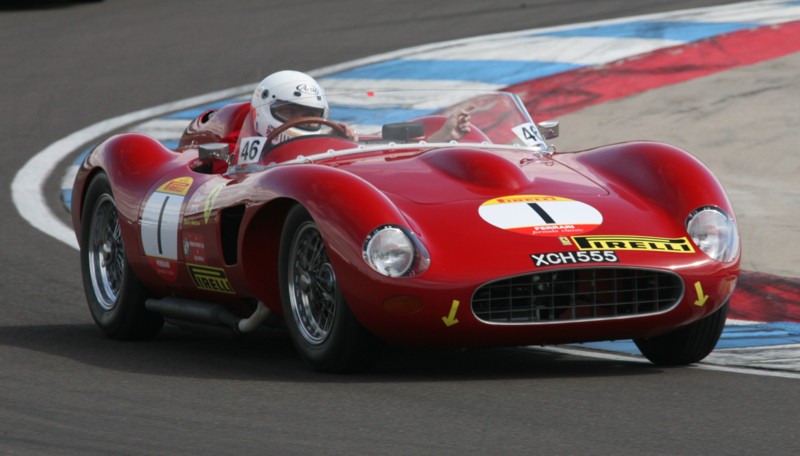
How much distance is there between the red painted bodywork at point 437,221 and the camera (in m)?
5.44

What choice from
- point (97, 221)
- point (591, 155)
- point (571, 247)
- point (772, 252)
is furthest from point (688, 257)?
point (97, 221)

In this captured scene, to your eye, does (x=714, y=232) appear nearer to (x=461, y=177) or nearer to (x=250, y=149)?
(x=461, y=177)

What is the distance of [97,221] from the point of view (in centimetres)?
761

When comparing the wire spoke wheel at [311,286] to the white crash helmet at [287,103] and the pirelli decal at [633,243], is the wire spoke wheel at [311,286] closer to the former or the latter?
the pirelli decal at [633,243]

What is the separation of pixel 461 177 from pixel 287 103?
135 centimetres

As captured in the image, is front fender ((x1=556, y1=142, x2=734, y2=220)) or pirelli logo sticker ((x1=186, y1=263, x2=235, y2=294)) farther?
pirelli logo sticker ((x1=186, y1=263, x2=235, y2=294))

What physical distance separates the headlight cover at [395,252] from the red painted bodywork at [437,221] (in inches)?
1.0

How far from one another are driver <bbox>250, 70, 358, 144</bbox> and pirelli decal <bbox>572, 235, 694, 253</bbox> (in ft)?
5.96

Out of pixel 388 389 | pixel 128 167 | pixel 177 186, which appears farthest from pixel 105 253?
pixel 388 389

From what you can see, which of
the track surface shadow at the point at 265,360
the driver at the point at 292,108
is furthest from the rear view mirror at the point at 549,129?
the track surface shadow at the point at 265,360

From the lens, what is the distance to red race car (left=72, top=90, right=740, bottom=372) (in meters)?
5.45

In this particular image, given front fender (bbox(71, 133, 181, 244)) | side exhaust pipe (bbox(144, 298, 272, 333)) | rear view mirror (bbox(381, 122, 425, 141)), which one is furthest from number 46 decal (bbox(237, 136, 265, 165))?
side exhaust pipe (bbox(144, 298, 272, 333))

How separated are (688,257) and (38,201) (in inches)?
255

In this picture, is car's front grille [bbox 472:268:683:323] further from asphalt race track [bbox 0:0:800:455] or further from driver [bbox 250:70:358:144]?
driver [bbox 250:70:358:144]
